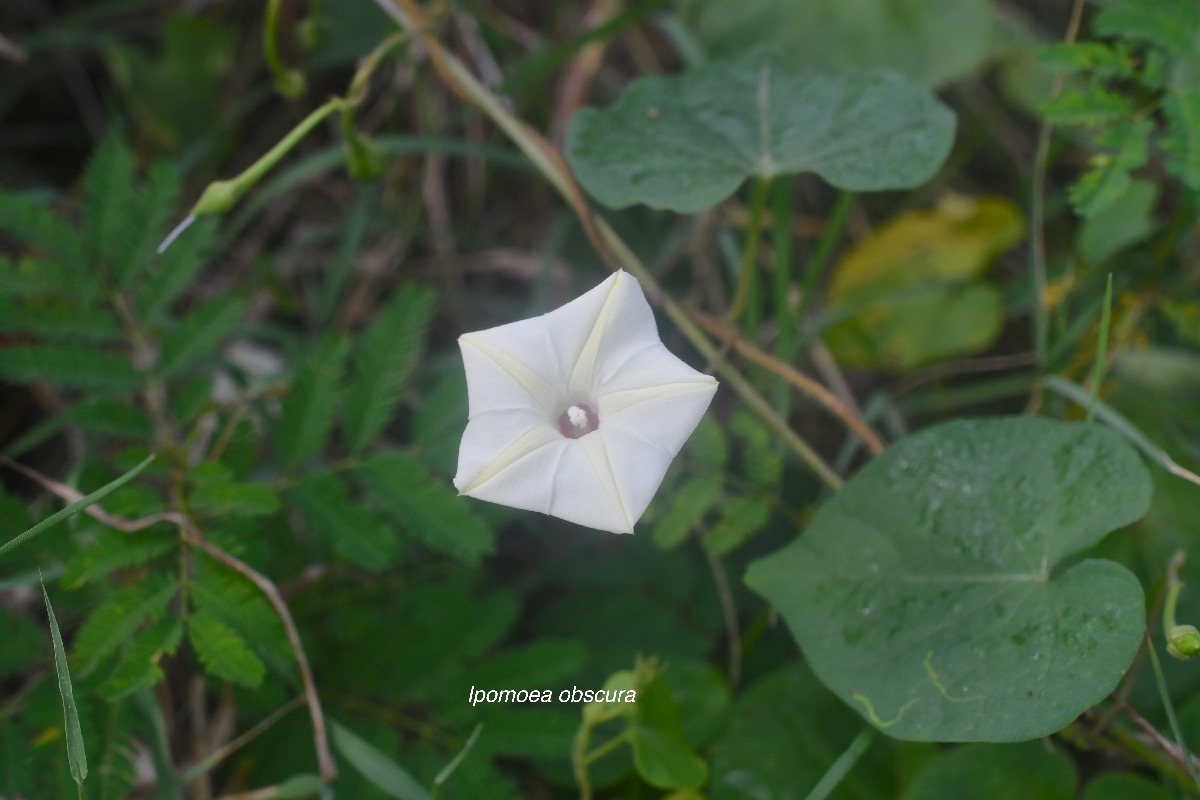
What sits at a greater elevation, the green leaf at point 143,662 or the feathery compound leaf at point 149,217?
the feathery compound leaf at point 149,217

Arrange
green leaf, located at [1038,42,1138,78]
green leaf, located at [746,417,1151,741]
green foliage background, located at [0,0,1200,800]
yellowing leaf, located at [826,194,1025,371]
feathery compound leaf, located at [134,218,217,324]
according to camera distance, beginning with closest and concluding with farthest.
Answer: green leaf, located at [746,417,1151,741], green foliage background, located at [0,0,1200,800], green leaf, located at [1038,42,1138,78], feathery compound leaf, located at [134,218,217,324], yellowing leaf, located at [826,194,1025,371]

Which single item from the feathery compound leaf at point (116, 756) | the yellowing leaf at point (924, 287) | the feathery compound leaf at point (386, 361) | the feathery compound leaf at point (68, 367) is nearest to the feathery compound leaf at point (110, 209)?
the feathery compound leaf at point (68, 367)

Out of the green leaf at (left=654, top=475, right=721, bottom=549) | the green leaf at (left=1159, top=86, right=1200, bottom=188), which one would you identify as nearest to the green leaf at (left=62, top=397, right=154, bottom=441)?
the green leaf at (left=654, top=475, right=721, bottom=549)

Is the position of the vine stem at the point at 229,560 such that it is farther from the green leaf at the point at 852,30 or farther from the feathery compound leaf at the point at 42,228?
the green leaf at the point at 852,30

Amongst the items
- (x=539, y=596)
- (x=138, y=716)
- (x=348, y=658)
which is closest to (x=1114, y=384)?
(x=539, y=596)

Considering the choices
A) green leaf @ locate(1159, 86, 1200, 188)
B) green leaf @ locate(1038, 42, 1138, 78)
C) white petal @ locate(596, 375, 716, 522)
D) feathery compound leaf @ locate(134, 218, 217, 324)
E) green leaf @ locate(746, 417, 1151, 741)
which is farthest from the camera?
feathery compound leaf @ locate(134, 218, 217, 324)

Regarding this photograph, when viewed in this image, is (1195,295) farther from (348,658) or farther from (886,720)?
(348,658)

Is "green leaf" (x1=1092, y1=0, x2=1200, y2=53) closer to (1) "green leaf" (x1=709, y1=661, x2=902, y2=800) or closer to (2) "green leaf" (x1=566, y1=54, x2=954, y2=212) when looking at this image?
(2) "green leaf" (x1=566, y1=54, x2=954, y2=212)
